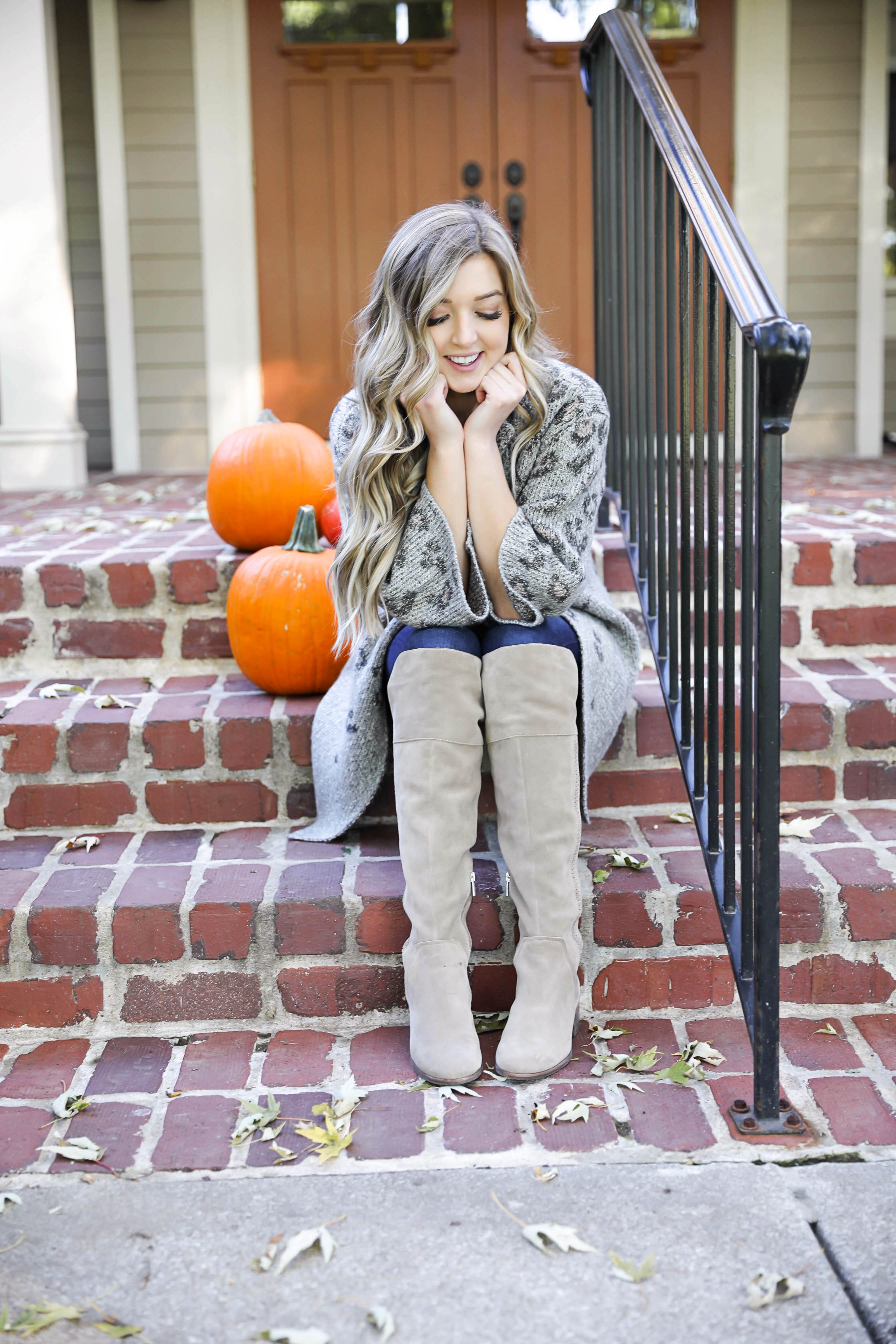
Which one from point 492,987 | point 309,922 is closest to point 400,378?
point 309,922

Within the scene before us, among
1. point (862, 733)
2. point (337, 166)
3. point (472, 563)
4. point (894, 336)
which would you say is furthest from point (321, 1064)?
point (894, 336)

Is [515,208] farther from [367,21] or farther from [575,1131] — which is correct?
[575,1131]

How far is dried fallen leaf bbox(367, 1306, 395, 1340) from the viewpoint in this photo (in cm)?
124

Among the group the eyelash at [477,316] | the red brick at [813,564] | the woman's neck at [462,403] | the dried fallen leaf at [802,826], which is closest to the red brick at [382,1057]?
the dried fallen leaf at [802,826]

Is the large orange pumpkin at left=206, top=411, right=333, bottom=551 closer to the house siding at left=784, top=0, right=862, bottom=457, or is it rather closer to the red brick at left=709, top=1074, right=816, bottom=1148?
the red brick at left=709, top=1074, right=816, bottom=1148

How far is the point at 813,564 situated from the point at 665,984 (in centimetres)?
106

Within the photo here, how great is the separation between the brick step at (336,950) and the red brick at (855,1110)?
0.74ft

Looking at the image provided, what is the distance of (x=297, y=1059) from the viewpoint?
5.83ft

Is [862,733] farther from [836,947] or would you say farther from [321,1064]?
[321,1064]

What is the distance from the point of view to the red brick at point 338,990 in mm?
1877

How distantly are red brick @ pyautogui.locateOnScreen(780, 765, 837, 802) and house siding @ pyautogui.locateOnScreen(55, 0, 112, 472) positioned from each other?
3.68 meters

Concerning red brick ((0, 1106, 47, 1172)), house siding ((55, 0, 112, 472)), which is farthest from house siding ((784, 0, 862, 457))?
red brick ((0, 1106, 47, 1172))

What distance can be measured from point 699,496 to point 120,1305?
1253 mm

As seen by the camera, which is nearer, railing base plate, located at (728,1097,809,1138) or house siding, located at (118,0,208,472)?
railing base plate, located at (728,1097,809,1138)
